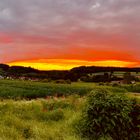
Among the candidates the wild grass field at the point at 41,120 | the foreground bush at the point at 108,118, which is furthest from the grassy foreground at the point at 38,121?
the foreground bush at the point at 108,118

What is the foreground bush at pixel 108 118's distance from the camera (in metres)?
12.8

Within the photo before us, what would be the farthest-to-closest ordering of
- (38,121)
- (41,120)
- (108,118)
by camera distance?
(41,120) → (38,121) → (108,118)

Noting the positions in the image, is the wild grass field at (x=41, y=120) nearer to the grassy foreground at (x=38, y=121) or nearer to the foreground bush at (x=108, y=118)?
the grassy foreground at (x=38, y=121)

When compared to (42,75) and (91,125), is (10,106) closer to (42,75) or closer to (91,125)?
(91,125)

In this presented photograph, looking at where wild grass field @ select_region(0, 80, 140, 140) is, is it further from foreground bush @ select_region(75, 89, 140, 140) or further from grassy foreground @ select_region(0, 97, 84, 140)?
foreground bush @ select_region(75, 89, 140, 140)

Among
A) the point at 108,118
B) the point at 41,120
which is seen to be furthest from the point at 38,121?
the point at 108,118

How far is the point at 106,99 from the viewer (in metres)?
13.3

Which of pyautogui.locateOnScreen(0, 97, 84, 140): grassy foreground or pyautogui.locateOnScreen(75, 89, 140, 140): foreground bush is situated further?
pyautogui.locateOnScreen(75, 89, 140, 140): foreground bush

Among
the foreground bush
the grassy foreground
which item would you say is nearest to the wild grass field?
the grassy foreground

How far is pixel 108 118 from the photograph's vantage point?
12836mm

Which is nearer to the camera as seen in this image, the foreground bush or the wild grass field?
the wild grass field

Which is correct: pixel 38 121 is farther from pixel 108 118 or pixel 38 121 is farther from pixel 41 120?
pixel 108 118

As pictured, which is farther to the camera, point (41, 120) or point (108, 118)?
point (41, 120)

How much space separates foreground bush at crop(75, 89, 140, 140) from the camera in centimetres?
1278
